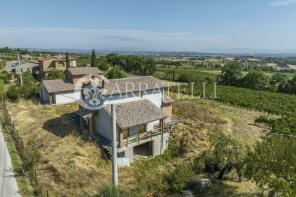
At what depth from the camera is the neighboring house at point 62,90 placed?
3762 centimetres

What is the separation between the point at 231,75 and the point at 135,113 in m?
59.2

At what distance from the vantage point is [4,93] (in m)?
41.4

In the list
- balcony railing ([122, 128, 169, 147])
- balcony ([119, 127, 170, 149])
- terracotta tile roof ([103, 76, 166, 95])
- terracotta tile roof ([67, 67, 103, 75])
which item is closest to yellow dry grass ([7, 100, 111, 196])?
balcony ([119, 127, 170, 149])

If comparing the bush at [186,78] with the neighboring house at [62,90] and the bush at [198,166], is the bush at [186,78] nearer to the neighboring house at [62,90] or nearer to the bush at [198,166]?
the neighboring house at [62,90]

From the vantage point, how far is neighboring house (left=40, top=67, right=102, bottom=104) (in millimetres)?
37625

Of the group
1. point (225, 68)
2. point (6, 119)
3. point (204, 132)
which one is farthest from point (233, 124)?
point (225, 68)

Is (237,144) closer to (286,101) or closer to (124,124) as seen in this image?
(124,124)

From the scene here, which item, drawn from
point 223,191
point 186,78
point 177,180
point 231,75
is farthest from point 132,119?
point 231,75

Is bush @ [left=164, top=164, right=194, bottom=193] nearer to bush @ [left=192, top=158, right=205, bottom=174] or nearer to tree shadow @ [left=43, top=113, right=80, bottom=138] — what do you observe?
bush @ [left=192, top=158, right=205, bottom=174]

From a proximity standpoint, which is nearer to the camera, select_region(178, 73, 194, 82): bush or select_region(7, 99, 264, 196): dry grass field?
select_region(7, 99, 264, 196): dry grass field

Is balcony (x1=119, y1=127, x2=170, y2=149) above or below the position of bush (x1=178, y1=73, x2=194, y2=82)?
below

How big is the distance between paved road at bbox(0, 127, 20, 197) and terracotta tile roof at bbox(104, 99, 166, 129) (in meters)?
8.28

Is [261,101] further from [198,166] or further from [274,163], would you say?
[274,163]

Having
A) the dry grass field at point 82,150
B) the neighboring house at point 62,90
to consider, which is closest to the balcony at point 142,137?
the dry grass field at point 82,150
